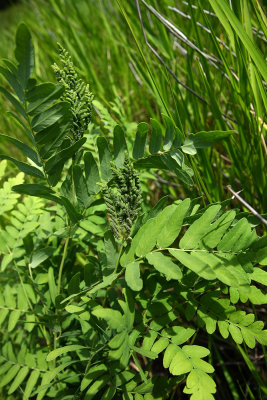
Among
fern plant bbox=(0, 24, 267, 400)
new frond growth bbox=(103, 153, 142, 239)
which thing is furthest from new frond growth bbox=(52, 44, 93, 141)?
new frond growth bbox=(103, 153, 142, 239)

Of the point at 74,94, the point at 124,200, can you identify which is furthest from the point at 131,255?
the point at 74,94

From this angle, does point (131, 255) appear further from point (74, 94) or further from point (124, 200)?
point (74, 94)

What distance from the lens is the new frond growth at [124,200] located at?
1.65ft

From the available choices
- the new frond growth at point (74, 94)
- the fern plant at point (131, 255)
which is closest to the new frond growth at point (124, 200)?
the fern plant at point (131, 255)

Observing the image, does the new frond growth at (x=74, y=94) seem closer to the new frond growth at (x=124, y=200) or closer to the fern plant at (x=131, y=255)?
the fern plant at (x=131, y=255)

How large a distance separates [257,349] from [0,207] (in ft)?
2.68

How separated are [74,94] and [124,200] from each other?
0.66 feet

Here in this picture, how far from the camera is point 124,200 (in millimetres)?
508

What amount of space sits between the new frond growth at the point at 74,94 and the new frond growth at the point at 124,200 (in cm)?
11

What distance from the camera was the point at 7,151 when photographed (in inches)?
60.4

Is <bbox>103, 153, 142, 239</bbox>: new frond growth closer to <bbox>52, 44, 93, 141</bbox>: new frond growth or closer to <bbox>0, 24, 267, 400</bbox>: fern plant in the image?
<bbox>0, 24, 267, 400</bbox>: fern plant

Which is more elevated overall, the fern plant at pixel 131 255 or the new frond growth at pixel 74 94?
the new frond growth at pixel 74 94

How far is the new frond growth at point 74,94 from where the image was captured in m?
0.53

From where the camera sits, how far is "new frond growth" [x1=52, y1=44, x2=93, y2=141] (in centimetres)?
53
